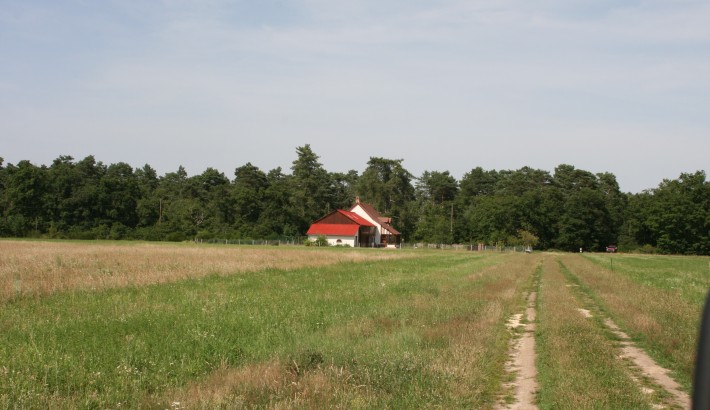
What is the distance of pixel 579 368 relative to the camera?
Result: 30.1ft

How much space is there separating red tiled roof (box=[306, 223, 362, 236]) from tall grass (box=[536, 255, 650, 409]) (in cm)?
8482

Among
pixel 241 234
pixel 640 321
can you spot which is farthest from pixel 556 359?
pixel 241 234

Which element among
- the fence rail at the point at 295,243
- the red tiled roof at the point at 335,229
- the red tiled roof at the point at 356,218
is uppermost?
the red tiled roof at the point at 356,218

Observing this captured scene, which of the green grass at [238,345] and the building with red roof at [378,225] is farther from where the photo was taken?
the building with red roof at [378,225]

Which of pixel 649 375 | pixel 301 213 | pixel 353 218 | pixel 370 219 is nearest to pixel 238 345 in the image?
pixel 649 375

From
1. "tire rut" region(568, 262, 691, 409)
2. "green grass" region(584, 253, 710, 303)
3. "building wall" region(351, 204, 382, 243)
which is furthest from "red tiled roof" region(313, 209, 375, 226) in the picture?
"tire rut" region(568, 262, 691, 409)

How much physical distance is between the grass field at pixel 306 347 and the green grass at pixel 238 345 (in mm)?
34

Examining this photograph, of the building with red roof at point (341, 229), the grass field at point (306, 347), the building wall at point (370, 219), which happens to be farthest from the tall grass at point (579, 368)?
the building wall at point (370, 219)

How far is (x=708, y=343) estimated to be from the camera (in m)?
1.75

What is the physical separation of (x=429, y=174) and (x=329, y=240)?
55.3m

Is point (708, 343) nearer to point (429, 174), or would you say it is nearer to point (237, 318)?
point (237, 318)

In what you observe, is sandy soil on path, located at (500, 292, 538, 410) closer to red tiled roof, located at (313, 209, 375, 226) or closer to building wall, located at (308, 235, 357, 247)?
building wall, located at (308, 235, 357, 247)

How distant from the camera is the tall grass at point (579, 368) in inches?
295

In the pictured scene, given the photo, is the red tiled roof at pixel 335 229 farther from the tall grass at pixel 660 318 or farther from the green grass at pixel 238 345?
the green grass at pixel 238 345
